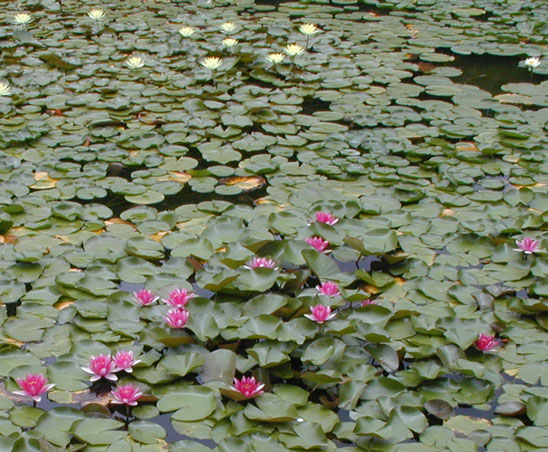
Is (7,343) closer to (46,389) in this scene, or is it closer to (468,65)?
(46,389)

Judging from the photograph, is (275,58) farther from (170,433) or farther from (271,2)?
(170,433)

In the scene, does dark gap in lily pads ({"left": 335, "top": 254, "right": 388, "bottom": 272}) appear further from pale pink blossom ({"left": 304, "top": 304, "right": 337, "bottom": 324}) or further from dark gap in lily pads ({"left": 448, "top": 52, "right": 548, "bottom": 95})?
dark gap in lily pads ({"left": 448, "top": 52, "right": 548, "bottom": 95})

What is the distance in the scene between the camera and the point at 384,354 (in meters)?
2.36

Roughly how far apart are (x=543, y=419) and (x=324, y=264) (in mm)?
960

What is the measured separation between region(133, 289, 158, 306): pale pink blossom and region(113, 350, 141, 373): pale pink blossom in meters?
0.29

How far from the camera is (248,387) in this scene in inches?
84.6

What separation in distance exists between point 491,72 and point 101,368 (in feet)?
13.1

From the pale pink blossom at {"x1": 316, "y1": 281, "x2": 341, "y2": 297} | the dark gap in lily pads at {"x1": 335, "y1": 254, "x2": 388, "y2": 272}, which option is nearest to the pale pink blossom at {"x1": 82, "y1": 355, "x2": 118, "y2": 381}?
the pale pink blossom at {"x1": 316, "y1": 281, "x2": 341, "y2": 297}

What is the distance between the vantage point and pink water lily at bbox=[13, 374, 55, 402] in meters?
2.14

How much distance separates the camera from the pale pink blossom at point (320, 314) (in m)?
2.38

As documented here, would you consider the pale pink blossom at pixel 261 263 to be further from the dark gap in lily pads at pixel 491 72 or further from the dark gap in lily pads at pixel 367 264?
the dark gap in lily pads at pixel 491 72

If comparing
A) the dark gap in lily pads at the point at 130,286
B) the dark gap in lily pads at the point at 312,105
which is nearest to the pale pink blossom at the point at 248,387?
the dark gap in lily pads at the point at 130,286

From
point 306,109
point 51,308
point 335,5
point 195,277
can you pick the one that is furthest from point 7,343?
point 335,5

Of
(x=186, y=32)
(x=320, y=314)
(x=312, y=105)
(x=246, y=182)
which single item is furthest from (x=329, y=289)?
(x=186, y=32)
